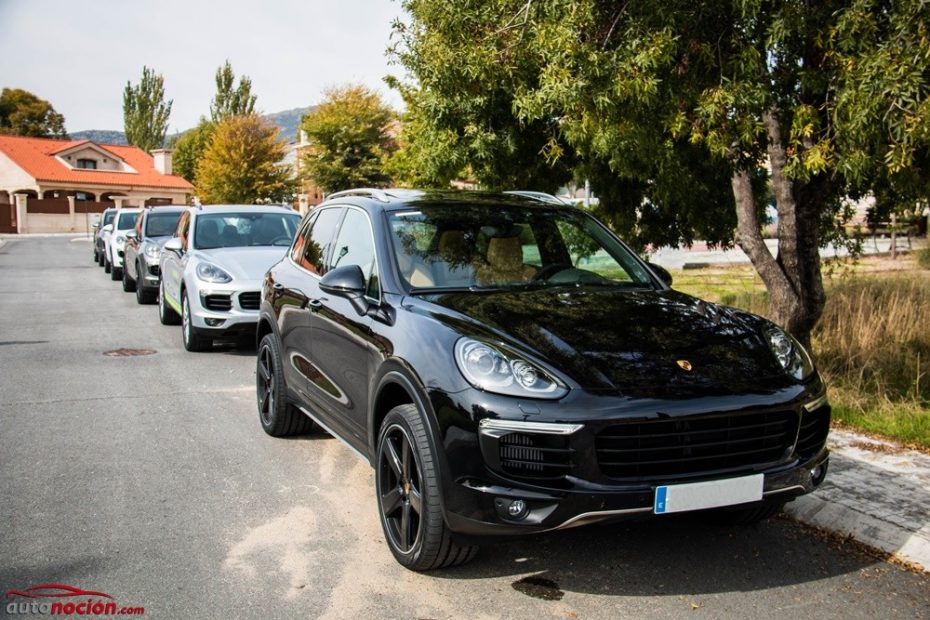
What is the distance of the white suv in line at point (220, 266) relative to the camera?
10.3 m

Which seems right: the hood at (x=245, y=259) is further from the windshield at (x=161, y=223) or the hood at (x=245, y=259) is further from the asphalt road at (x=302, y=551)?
the windshield at (x=161, y=223)

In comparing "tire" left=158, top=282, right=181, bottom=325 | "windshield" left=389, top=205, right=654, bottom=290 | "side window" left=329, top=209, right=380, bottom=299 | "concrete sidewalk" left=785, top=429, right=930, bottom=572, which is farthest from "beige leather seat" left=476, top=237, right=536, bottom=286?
"tire" left=158, top=282, right=181, bottom=325

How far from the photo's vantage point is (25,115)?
97938 millimetres

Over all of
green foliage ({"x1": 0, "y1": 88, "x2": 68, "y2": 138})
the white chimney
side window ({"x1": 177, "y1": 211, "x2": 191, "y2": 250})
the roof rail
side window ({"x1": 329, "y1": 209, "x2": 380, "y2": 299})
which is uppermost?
→ green foliage ({"x1": 0, "y1": 88, "x2": 68, "y2": 138})

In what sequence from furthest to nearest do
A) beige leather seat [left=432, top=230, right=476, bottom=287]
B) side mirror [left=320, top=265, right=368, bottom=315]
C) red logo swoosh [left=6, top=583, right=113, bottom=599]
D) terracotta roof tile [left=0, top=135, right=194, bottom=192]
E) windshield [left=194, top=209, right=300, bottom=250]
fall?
terracotta roof tile [left=0, top=135, right=194, bottom=192], windshield [left=194, top=209, right=300, bottom=250], beige leather seat [left=432, top=230, right=476, bottom=287], side mirror [left=320, top=265, right=368, bottom=315], red logo swoosh [left=6, top=583, right=113, bottom=599]

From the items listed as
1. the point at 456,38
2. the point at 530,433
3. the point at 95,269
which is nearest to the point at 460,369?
the point at 530,433

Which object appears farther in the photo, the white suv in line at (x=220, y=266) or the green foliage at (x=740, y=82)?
the white suv in line at (x=220, y=266)

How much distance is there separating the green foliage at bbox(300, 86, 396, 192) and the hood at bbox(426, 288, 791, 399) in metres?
41.1

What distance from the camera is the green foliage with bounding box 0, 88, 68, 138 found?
97188mm

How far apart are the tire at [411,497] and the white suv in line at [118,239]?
17.5 metres

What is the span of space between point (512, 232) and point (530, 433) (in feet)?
6.58

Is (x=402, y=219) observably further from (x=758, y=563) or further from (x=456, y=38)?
(x=456, y=38)

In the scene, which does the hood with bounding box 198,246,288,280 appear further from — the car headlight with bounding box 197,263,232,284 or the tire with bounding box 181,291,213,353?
the tire with bounding box 181,291,213,353

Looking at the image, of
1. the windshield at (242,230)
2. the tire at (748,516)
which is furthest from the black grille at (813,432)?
the windshield at (242,230)
